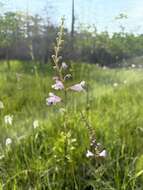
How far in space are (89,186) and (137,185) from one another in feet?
0.74

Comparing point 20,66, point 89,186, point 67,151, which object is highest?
point 67,151

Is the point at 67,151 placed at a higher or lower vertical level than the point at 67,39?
higher

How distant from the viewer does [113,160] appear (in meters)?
2.53

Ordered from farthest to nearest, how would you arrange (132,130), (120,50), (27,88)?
1. (120,50)
2. (27,88)
3. (132,130)

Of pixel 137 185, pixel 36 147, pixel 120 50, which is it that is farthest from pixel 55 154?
pixel 120 50

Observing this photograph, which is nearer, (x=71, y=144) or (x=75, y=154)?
(x=71, y=144)

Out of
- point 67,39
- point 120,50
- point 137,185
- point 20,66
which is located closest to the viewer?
point 137,185

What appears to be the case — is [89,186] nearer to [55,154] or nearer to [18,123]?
[55,154]

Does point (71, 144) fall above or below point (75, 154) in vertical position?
above


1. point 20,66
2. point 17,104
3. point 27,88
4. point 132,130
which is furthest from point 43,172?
point 20,66

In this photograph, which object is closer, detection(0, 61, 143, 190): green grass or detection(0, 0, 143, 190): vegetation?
detection(0, 0, 143, 190): vegetation

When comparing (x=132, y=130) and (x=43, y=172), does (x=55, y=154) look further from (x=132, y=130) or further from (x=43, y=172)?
(x=132, y=130)

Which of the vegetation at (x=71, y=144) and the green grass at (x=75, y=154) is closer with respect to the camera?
the vegetation at (x=71, y=144)

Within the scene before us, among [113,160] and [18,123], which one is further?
[18,123]
